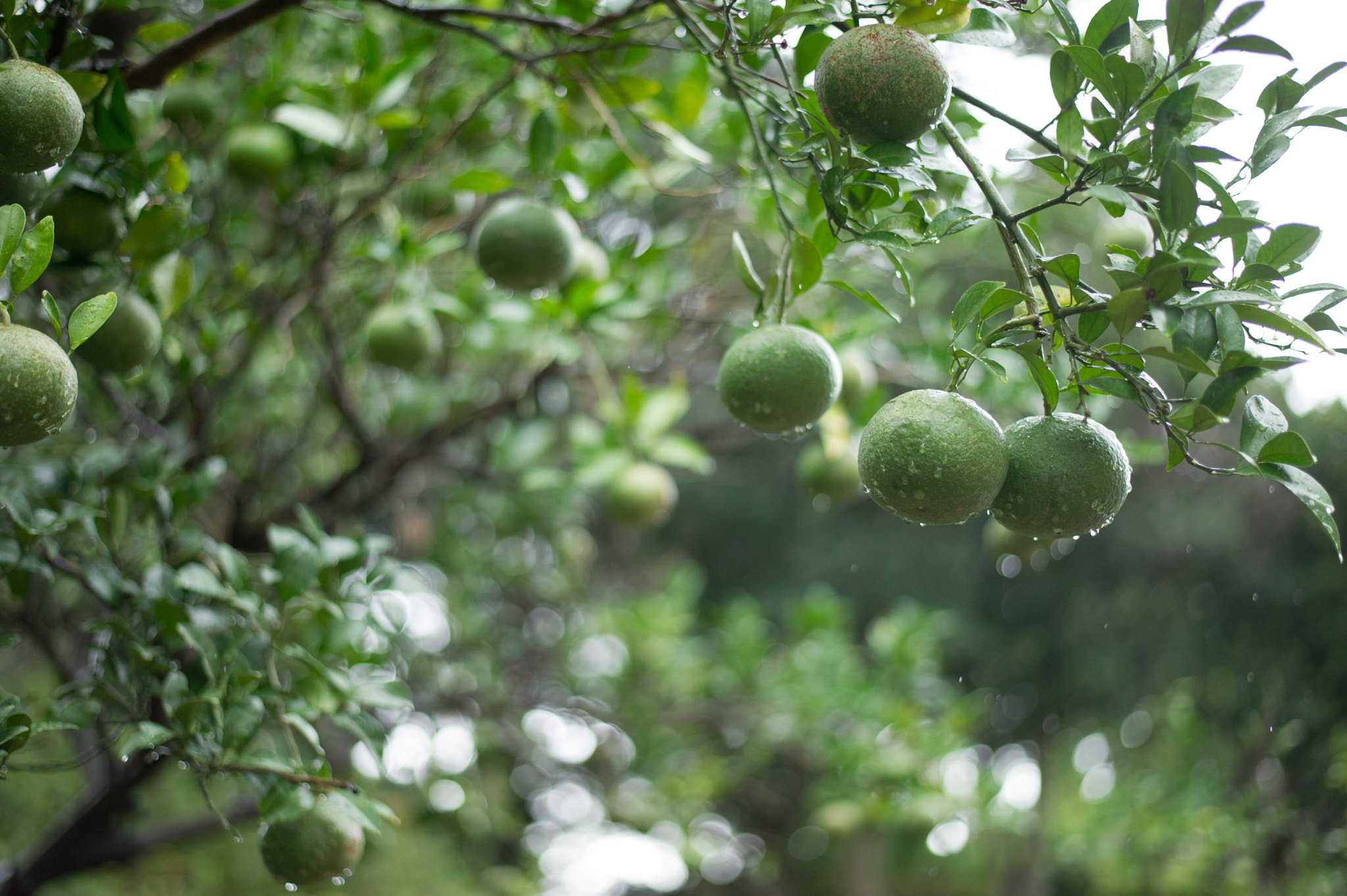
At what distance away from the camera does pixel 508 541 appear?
3.01 metres

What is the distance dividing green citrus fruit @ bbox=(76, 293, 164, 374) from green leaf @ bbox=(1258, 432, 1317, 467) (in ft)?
3.62

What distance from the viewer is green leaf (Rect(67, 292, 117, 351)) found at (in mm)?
711

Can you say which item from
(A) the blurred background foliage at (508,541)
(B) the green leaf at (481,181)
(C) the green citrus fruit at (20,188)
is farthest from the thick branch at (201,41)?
(B) the green leaf at (481,181)

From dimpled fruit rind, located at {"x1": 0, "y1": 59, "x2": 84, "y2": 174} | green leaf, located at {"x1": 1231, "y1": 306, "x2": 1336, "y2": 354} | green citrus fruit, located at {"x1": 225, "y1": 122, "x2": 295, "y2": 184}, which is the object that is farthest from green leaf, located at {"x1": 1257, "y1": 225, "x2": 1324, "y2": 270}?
green citrus fruit, located at {"x1": 225, "y1": 122, "x2": 295, "y2": 184}

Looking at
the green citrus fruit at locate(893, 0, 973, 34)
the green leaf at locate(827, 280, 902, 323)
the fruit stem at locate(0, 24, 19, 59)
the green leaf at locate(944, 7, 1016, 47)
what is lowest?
the green leaf at locate(827, 280, 902, 323)

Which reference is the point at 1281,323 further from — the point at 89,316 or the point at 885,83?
the point at 89,316

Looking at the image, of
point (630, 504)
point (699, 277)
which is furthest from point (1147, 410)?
point (699, 277)

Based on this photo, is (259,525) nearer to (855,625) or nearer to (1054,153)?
(1054,153)

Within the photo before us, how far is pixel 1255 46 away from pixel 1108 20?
12cm

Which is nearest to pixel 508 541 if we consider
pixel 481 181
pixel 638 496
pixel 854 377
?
pixel 638 496

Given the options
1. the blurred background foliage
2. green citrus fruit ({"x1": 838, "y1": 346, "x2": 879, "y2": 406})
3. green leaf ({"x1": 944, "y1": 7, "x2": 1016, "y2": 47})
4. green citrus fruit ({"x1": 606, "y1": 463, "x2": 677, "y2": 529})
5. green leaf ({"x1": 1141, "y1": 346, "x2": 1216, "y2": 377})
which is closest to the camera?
green leaf ({"x1": 1141, "y1": 346, "x2": 1216, "y2": 377})

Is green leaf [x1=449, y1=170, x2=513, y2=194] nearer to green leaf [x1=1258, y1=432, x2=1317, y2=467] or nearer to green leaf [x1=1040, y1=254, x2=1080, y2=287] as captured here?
green leaf [x1=1040, y1=254, x2=1080, y2=287]

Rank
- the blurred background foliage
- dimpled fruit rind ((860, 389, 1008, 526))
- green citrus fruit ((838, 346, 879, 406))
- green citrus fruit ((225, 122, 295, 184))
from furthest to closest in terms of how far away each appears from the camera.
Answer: green citrus fruit ((838, 346, 879, 406))
green citrus fruit ((225, 122, 295, 184))
the blurred background foliage
dimpled fruit rind ((860, 389, 1008, 526))

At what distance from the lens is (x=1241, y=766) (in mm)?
3105
